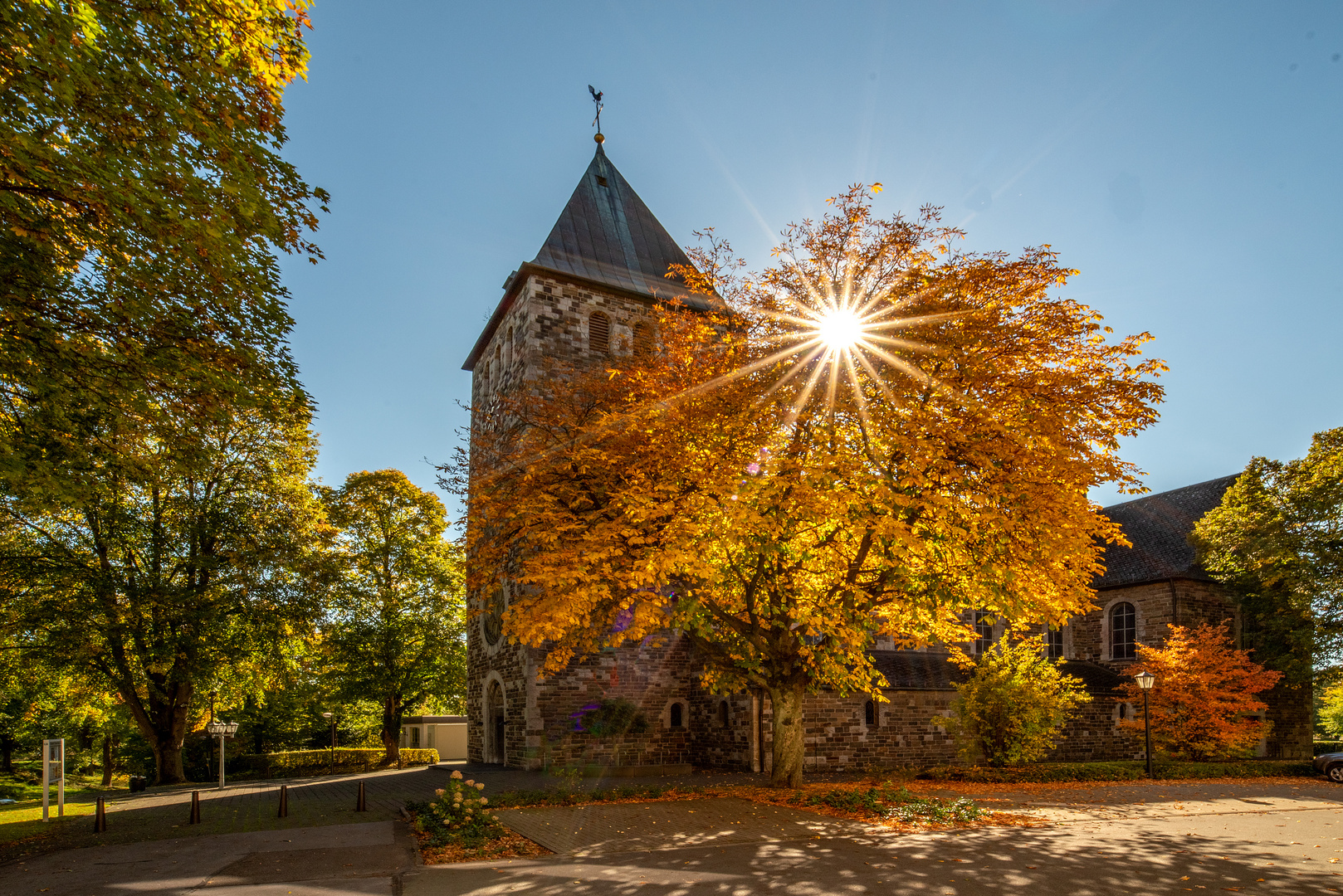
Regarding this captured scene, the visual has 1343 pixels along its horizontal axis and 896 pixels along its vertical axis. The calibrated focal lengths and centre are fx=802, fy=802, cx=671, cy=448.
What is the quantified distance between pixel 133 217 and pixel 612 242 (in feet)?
63.0

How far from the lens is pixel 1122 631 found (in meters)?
28.8

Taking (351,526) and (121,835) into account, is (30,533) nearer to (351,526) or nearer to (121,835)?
(351,526)

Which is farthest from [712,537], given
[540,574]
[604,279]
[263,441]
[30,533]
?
[30,533]

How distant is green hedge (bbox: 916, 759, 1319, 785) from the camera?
17.6 meters

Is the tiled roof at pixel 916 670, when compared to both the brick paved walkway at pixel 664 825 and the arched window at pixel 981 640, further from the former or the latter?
the brick paved walkway at pixel 664 825

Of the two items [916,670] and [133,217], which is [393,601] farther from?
[133,217]

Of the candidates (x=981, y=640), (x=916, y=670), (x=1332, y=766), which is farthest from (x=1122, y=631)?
(x=916, y=670)

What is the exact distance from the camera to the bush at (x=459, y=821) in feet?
33.8

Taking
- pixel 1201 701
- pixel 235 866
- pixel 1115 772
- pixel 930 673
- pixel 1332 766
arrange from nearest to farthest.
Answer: pixel 235 866, pixel 1115 772, pixel 1332 766, pixel 1201 701, pixel 930 673

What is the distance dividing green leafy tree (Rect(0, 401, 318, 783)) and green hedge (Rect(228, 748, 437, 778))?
504 centimetres

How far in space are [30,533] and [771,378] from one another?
1955cm

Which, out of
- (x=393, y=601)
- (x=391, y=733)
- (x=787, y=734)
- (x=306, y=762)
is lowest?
(x=306, y=762)

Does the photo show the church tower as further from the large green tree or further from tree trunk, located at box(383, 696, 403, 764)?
the large green tree

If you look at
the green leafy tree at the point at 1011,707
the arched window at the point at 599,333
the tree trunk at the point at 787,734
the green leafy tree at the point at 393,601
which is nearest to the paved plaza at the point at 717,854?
the tree trunk at the point at 787,734
